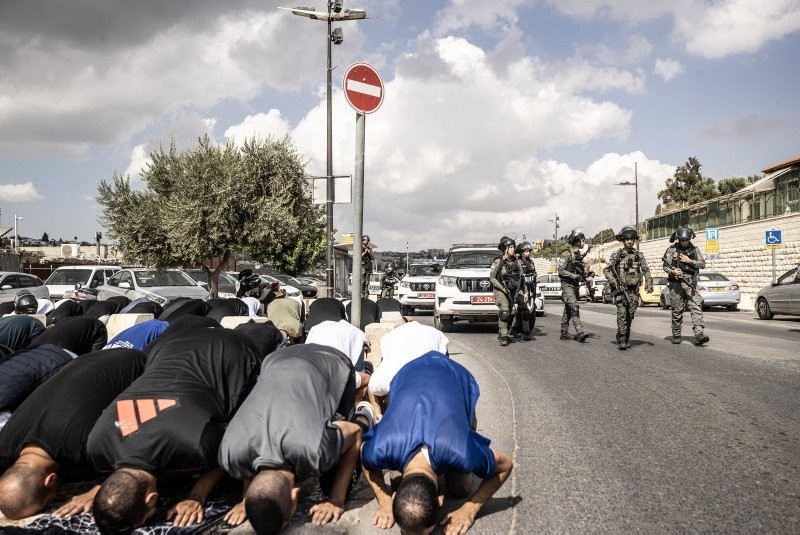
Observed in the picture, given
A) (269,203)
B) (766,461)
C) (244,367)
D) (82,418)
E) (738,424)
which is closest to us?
(82,418)

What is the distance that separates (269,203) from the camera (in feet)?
64.3

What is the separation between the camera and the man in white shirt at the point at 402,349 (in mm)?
4191

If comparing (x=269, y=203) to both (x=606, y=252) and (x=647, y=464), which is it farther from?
(x=606, y=252)

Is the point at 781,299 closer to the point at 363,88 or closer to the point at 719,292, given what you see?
the point at 719,292

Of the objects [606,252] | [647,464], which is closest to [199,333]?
[647,464]

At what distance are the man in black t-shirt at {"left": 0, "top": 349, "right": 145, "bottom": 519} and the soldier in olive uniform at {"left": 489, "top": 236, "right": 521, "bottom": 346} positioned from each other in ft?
27.4

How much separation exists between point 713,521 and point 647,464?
1.00 metres

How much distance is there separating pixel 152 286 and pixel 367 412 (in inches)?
539

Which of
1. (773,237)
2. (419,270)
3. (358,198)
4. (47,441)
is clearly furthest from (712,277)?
(47,441)

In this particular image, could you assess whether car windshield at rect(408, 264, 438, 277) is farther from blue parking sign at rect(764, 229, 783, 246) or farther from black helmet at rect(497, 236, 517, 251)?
blue parking sign at rect(764, 229, 783, 246)

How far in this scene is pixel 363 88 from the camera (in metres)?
6.14

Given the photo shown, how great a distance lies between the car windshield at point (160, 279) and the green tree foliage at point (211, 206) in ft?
4.99

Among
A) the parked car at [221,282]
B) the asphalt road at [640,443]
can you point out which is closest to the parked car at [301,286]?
the parked car at [221,282]

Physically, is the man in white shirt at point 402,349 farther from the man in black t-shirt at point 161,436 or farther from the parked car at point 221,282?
the parked car at point 221,282
